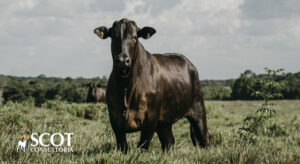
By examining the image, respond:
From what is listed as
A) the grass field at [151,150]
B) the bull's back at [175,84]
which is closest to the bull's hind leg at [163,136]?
the grass field at [151,150]

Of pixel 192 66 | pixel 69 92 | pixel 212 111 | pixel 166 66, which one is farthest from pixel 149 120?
pixel 69 92

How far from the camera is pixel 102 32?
429cm

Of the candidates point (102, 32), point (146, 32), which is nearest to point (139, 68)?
point (146, 32)

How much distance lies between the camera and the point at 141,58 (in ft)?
14.5

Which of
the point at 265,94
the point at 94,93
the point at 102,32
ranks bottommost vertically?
the point at 265,94

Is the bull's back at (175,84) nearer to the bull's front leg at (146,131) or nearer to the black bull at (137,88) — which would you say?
the black bull at (137,88)

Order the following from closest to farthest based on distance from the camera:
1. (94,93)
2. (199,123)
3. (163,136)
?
(163,136) → (199,123) → (94,93)

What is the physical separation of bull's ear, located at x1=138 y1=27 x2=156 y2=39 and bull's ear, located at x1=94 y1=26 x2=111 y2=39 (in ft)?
1.43

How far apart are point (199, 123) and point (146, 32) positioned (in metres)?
2.26

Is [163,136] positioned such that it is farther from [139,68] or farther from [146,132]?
[139,68]

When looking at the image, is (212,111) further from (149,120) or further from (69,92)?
(69,92)

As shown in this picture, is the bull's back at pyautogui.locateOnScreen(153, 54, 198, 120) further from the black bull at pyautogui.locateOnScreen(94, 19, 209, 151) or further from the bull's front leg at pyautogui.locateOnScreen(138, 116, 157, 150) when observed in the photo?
the bull's front leg at pyautogui.locateOnScreen(138, 116, 157, 150)

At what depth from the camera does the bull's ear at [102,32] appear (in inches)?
166

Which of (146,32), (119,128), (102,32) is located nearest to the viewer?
(119,128)
